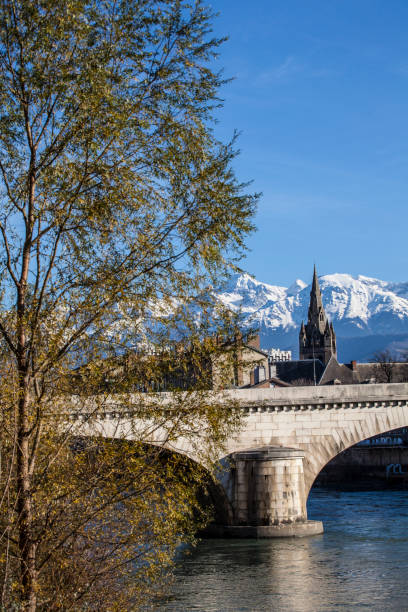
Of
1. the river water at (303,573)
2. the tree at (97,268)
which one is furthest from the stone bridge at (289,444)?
the tree at (97,268)

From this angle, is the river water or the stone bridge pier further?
the stone bridge pier

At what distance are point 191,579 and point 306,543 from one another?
5794 mm

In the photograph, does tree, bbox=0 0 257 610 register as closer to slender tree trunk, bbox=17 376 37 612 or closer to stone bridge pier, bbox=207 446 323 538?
slender tree trunk, bbox=17 376 37 612

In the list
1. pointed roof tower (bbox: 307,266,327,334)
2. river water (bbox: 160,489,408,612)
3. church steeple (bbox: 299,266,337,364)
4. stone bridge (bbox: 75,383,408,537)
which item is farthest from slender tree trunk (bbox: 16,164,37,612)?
pointed roof tower (bbox: 307,266,327,334)

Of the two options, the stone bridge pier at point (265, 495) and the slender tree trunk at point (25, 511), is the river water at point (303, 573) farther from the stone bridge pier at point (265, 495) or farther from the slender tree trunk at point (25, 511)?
the slender tree trunk at point (25, 511)

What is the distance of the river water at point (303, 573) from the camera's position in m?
16.5

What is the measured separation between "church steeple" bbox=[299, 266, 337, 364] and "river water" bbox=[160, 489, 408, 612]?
72039 millimetres

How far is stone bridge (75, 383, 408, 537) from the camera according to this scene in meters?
25.8

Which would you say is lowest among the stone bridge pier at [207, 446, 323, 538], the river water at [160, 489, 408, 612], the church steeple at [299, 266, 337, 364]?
the river water at [160, 489, 408, 612]

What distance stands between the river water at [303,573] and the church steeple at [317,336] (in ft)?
236

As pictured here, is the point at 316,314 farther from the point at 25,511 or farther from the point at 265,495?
the point at 25,511

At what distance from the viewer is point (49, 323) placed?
792cm

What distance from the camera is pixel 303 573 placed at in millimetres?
19453

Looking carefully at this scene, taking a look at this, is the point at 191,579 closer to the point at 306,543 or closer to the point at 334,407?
the point at 306,543
